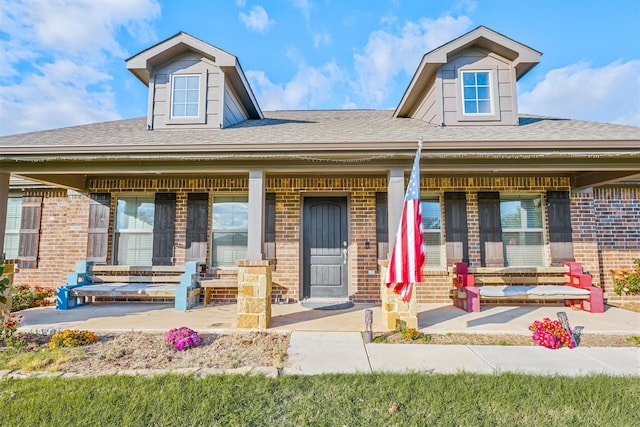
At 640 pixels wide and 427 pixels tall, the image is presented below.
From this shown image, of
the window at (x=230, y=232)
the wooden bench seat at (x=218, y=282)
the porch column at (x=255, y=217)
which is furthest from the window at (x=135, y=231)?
the porch column at (x=255, y=217)

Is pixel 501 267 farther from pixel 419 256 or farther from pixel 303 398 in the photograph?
pixel 303 398

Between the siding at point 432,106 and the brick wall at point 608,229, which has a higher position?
the siding at point 432,106

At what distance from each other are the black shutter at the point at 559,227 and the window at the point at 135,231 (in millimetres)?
7961

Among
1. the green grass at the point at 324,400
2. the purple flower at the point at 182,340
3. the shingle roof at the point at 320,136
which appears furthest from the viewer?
the shingle roof at the point at 320,136

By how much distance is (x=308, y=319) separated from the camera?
17.0 ft

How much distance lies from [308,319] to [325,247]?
1.83 meters

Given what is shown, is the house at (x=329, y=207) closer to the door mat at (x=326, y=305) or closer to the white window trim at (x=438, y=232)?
the white window trim at (x=438, y=232)

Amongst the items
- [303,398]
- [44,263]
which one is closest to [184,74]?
[44,263]

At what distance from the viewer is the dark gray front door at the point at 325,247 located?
663 cm

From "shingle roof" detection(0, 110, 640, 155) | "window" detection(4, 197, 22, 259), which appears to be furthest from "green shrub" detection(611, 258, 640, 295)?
"window" detection(4, 197, 22, 259)

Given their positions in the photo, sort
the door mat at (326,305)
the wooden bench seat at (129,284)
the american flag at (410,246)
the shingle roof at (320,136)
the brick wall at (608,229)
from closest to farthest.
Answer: the american flag at (410,246)
the shingle roof at (320,136)
the wooden bench seat at (129,284)
the door mat at (326,305)
the brick wall at (608,229)

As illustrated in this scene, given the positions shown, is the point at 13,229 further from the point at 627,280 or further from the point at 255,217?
the point at 627,280

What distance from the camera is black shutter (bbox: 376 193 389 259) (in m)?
6.46

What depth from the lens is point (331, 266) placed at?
21.8 ft
